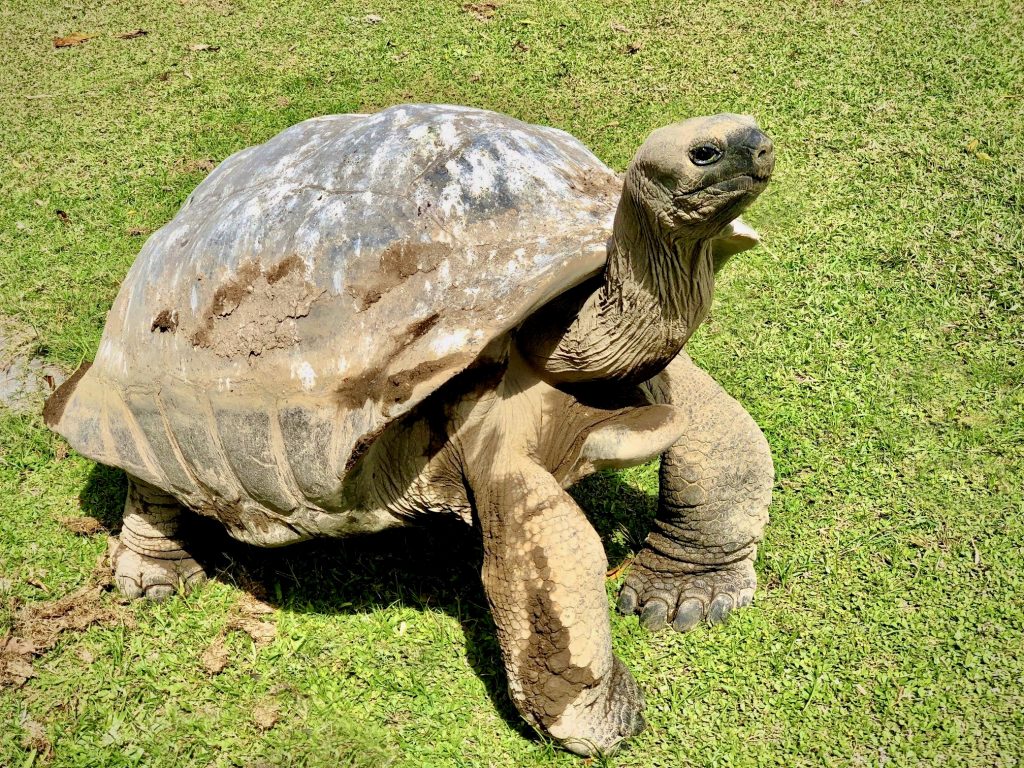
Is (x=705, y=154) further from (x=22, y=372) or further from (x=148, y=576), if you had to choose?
(x=22, y=372)

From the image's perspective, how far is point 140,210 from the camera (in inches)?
214

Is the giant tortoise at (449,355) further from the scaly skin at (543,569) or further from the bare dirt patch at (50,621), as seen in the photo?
the bare dirt patch at (50,621)

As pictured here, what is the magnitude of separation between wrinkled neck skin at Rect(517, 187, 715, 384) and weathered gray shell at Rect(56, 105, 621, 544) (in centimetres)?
11

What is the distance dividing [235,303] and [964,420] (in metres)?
2.86

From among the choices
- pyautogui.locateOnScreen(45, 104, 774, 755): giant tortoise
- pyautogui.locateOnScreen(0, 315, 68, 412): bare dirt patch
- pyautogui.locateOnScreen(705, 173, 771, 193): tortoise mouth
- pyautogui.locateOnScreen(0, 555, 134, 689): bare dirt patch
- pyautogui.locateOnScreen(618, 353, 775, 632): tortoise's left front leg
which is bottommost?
pyautogui.locateOnScreen(0, 555, 134, 689): bare dirt patch

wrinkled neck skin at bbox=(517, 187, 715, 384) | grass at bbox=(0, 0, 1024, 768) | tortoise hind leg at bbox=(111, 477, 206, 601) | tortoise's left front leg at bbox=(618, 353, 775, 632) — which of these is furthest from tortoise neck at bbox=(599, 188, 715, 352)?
tortoise hind leg at bbox=(111, 477, 206, 601)

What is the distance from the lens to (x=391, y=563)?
3.63 m

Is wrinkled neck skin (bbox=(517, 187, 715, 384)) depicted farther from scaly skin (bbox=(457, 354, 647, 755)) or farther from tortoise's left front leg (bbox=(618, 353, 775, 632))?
tortoise's left front leg (bbox=(618, 353, 775, 632))

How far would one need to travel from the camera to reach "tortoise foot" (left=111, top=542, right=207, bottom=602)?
11.6ft

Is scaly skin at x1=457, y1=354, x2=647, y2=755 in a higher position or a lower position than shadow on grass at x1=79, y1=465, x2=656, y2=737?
higher

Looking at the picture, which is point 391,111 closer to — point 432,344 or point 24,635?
point 432,344

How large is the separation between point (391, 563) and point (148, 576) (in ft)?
2.89

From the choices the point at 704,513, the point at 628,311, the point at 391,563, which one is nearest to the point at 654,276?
the point at 628,311

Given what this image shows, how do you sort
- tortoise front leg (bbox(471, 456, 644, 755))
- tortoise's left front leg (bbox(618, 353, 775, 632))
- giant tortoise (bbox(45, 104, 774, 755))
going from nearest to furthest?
giant tortoise (bbox(45, 104, 774, 755)), tortoise front leg (bbox(471, 456, 644, 755)), tortoise's left front leg (bbox(618, 353, 775, 632))
